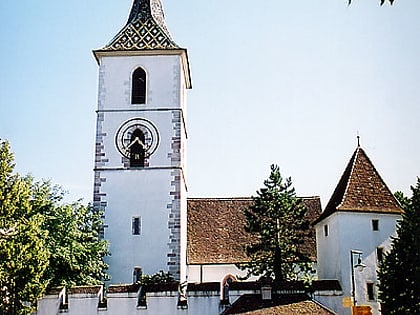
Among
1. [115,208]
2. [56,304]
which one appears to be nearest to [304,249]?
[115,208]

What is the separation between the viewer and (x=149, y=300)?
24.7 meters

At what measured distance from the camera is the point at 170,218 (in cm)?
3194

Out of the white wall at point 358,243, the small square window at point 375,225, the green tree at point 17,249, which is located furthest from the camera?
the small square window at point 375,225

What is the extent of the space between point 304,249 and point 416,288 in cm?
1297

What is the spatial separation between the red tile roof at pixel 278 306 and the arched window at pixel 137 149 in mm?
11050

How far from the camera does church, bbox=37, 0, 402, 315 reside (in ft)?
80.9

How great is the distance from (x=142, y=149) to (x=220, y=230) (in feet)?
24.4

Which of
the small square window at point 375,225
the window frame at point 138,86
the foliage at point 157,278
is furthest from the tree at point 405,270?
the window frame at point 138,86

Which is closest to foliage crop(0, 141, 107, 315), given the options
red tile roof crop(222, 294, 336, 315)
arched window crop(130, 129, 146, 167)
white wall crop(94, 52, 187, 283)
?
white wall crop(94, 52, 187, 283)

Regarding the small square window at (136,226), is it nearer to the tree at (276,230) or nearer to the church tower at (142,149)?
the church tower at (142,149)

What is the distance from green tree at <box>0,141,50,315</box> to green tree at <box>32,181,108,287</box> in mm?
1961

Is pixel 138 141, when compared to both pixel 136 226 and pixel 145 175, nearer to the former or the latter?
pixel 145 175

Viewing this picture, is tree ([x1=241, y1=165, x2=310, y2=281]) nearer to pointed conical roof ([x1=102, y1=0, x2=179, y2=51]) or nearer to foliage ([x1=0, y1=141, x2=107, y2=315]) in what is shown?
foliage ([x1=0, y1=141, x2=107, y2=315])

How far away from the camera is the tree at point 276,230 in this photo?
30891 millimetres
